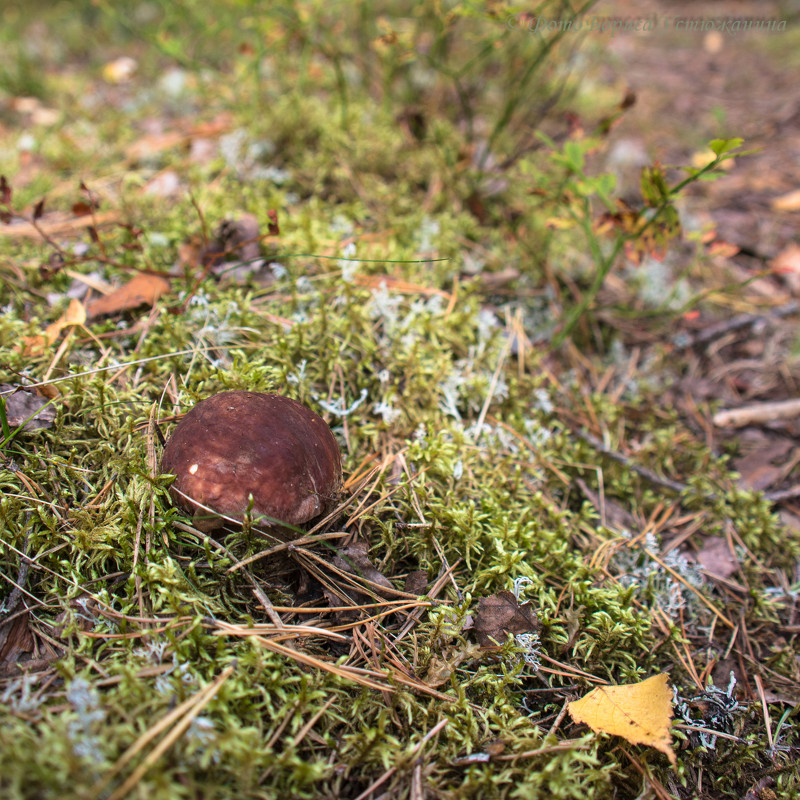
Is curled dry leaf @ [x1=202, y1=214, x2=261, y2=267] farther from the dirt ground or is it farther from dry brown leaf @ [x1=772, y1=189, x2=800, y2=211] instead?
dry brown leaf @ [x1=772, y1=189, x2=800, y2=211]

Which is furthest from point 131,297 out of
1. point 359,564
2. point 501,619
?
point 501,619

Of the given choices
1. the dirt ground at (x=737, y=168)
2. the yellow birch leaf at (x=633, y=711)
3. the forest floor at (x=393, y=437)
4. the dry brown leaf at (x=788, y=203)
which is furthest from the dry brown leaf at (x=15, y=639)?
the dry brown leaf at (x=788, y=203)

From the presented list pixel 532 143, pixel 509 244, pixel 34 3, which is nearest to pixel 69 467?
pixel 509 244

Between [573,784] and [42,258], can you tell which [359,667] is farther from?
[42,258]

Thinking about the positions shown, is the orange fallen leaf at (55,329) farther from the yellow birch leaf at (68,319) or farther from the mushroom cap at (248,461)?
the mushroom cap at (248,461)

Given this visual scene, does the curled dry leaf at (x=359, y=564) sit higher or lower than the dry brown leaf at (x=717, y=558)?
higher

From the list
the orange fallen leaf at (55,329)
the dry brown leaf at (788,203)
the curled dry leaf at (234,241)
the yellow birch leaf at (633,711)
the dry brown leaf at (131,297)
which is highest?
the curled dry leaf at (234,241)
